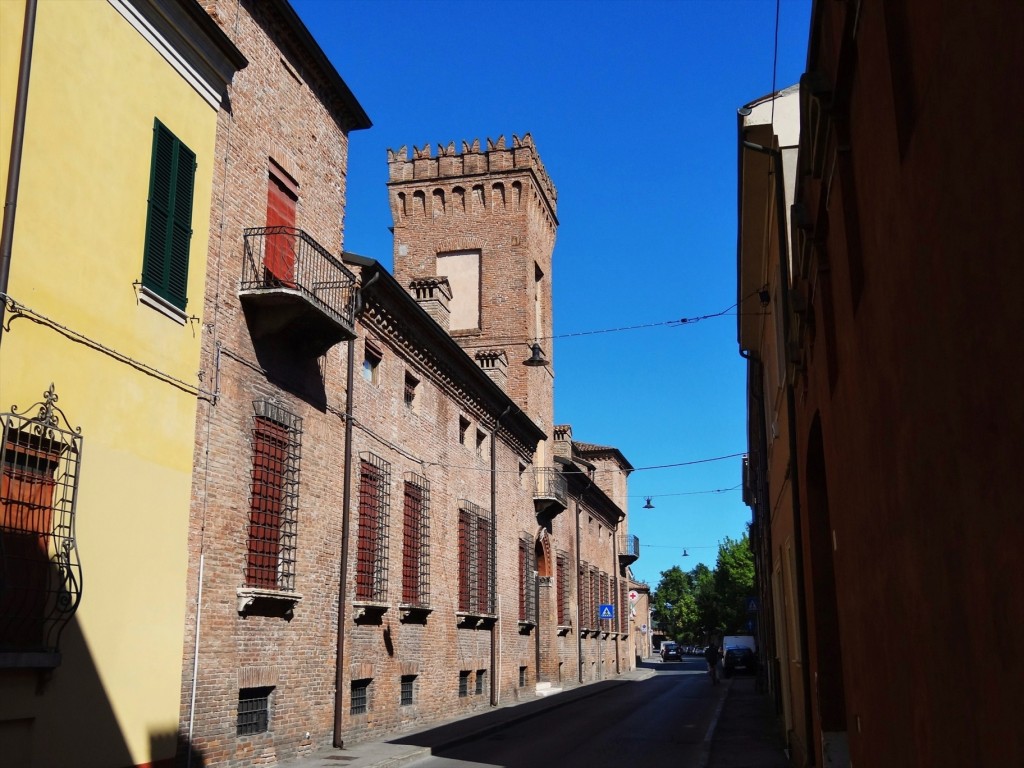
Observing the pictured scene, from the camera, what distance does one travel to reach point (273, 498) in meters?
13.9

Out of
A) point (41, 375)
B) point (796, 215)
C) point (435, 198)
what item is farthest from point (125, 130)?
point (435, 198)

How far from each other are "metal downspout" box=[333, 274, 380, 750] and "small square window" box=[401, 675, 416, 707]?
328 centimetres

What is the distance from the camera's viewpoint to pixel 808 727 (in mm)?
10969

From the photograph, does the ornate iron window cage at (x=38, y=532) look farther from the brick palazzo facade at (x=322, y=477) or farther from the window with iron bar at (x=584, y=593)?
the window with iron bar at (x=584, y=593)

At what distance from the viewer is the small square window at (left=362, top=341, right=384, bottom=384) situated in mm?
17797

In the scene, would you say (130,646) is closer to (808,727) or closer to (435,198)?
(808,727)

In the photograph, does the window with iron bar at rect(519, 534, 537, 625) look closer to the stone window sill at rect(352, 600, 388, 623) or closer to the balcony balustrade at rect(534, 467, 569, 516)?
the balcony balustrade at rect(534, 467, 569, 516)

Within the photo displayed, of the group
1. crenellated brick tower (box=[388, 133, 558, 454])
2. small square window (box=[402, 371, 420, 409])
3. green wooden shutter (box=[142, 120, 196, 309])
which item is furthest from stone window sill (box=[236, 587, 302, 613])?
crenellated brick tower (box=[388, 133, 558, 454])

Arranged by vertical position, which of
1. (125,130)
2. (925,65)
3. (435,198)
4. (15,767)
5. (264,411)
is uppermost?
(435,198)

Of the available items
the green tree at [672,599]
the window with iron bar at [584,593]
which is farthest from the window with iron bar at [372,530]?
the green tree at [672,599]

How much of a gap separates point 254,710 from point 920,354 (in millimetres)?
11563

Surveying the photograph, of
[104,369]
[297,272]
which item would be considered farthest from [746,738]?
[104,369]

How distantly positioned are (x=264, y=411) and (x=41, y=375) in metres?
4.71

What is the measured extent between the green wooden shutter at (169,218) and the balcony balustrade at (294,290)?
1509mm
